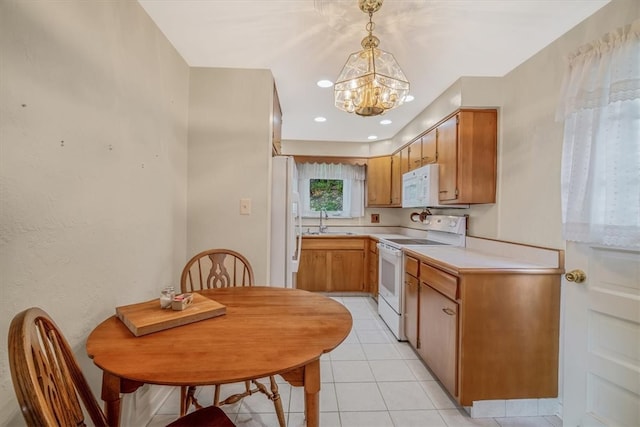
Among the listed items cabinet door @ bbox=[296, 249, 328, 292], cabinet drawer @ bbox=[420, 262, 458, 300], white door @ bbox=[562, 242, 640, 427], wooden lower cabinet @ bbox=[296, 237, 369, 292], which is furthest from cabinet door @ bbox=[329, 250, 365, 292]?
white door @ bbox=[562, 242, 640, 427]

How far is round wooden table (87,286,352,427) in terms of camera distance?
81cm

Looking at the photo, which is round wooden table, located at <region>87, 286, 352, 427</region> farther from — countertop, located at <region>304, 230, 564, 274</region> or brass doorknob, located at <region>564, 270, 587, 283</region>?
brass doorknob, located at <region>564, 270, 587, 283</region>

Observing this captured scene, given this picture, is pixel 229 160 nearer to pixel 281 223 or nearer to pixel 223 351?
pixel 281 223

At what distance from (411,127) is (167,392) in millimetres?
3504

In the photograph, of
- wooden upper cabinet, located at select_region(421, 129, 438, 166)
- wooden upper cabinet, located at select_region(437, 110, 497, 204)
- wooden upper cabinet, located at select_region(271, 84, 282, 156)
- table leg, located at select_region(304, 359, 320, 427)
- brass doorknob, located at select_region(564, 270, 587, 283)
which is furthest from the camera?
wooden upper cabinet, located at select_region(421, 129, 438, 166)

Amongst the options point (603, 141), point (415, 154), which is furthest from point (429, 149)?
point (603, 141)

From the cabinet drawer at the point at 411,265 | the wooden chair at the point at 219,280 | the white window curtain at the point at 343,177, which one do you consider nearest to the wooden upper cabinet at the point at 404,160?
the white window curtain at the point at 343,177

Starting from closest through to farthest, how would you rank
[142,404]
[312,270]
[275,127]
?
[142,404]
[275,127]
[312,270]

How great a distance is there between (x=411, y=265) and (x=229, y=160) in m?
1.76

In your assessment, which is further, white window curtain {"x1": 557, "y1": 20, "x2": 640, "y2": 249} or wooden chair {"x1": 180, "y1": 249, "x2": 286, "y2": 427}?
wooden chair {"x1": 180, "y1": 249, "x2": 286, "y2": 427}

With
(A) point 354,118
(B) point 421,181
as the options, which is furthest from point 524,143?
(A) point 354,118

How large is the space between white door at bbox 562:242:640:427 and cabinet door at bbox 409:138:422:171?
1.89 metres

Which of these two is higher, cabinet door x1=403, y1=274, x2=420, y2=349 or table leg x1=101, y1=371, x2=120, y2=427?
table leg x1=101, y1=371, x2=120, y2=427

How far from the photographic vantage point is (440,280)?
196 centimetres
